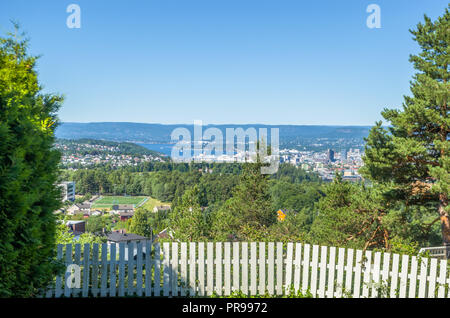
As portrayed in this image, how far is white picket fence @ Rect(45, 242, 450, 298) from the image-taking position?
13.9ft

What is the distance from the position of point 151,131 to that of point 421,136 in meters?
90.0

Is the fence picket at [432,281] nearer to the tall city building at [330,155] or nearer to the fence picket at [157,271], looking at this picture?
the fence picket at [157,271]

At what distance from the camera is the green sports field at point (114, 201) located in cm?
7714

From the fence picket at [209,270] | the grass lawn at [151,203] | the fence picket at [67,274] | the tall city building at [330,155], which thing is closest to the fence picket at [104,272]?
the fence picket at [67,274]

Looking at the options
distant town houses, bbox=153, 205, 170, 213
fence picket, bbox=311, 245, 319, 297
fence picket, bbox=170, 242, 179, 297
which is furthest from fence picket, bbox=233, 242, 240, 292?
distant town houses, bbox=153, 205, 170, 213

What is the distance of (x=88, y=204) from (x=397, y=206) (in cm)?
7468

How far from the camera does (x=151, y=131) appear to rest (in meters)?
95.4

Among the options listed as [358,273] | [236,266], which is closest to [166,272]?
[236,266]

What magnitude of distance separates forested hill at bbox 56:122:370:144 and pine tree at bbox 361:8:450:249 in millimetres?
56563

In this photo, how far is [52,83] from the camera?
8.55 m

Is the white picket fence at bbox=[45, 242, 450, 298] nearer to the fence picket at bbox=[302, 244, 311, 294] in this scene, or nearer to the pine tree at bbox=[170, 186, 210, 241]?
the fence picket at bbox=[302, 244, 311, 294]

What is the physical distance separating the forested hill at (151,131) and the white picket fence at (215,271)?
63530 mm

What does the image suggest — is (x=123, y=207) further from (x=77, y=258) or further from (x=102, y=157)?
(x=77, y=258)
